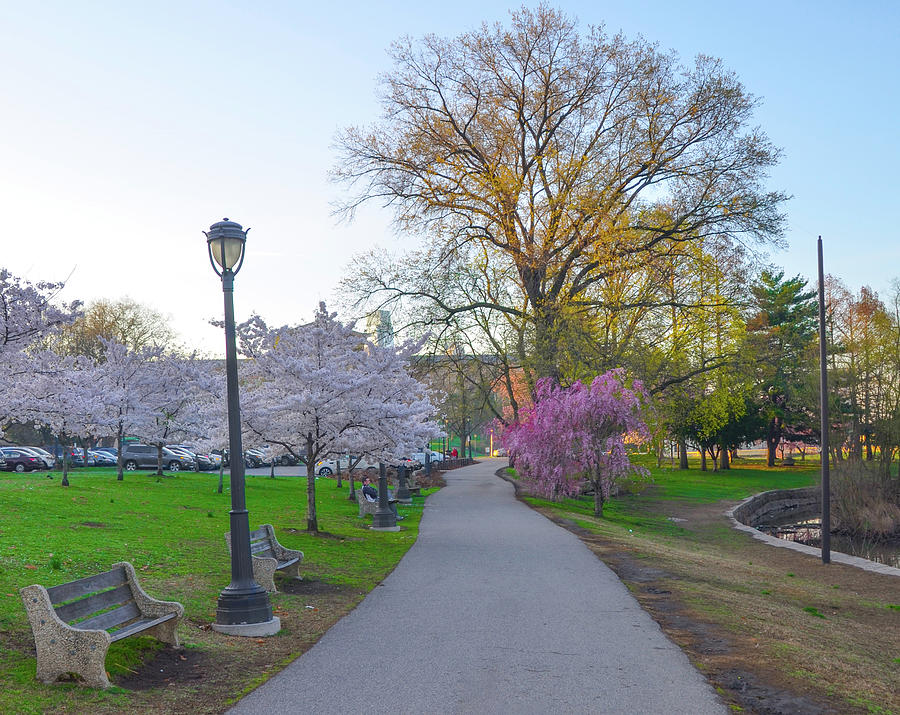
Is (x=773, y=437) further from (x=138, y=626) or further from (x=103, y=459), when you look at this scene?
(x=138, y=626)

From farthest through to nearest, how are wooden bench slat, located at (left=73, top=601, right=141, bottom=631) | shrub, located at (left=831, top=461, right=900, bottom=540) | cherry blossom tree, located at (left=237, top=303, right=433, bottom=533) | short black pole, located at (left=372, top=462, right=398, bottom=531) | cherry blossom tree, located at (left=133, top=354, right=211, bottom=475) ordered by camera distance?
1. cherry blossom tree, located at (left=133, top=354, right=211, bottom=475)
2. shrub, located at (left=831, top=461, right=900, bottom=540)
3. short black pole, located at (left=372, top=462, right=398, bottom=531)
4. cherry blossom tree, located at (left=237, top=303, right=433, bottom=533)
5. wooden bench slat, located at (left=73, top=601, right=141, bottom=631)

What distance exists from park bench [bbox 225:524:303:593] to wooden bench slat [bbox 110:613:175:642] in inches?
131

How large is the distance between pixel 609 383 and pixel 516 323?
9.89 metres

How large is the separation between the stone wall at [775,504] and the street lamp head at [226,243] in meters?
32.2

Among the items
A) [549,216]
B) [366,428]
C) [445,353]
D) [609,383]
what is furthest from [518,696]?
[445,353]

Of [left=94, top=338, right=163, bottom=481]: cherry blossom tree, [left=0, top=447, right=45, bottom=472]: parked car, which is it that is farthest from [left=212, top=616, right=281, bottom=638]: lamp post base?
[left=0, top=447, right=45, bottom=472]: parked car

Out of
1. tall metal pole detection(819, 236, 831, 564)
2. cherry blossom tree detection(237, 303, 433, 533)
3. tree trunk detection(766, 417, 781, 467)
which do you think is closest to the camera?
cherry blossom tree detection(237, 303, 433, 533)

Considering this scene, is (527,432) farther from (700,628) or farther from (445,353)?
(700,628)

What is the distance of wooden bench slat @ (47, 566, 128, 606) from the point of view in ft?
23.4

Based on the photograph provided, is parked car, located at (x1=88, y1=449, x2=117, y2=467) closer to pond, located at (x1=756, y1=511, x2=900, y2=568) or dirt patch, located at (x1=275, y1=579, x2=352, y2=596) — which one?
pond, located at (x1=756, y1=511, x2=900, y2=568)

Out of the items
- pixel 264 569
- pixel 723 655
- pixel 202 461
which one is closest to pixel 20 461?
pixel 202 461

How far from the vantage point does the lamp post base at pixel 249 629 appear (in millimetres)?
9328

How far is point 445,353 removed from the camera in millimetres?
38438

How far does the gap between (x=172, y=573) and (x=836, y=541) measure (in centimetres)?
2671
